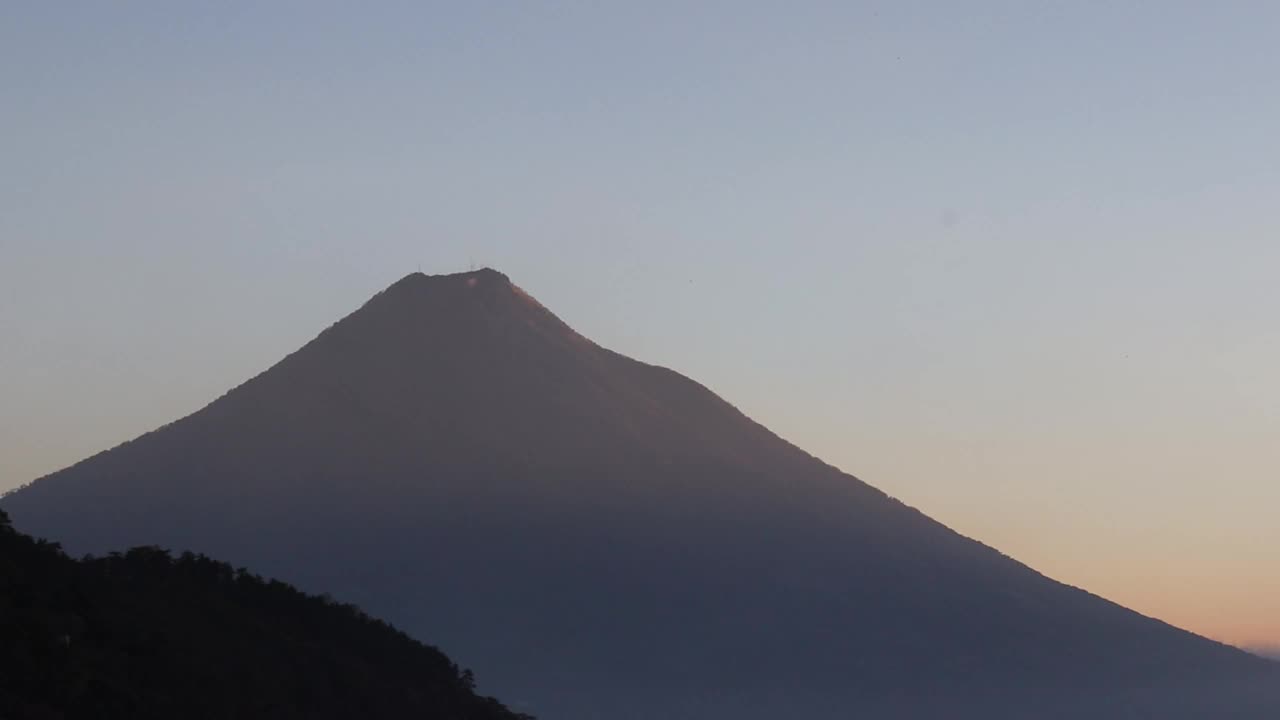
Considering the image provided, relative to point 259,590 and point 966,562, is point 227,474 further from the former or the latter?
point 259,590

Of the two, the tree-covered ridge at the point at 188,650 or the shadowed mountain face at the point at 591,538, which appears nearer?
the tree-covered ridge at the point at 188,650

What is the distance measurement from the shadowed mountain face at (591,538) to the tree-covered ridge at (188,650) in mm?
58950

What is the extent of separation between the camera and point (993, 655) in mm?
121375

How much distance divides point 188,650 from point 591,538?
10007 cm

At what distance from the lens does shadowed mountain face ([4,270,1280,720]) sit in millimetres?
115688

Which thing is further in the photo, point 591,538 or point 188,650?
point 591,538

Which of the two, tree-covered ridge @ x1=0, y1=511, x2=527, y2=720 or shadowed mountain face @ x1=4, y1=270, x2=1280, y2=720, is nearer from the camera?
tree-covered ridge @ x1=0, y1=511, x2=527, y2=720

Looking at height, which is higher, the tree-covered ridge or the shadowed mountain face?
Result: the shadowed mountain face

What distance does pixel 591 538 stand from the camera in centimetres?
13050

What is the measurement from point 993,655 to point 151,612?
9499 cm

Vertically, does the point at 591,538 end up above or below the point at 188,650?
above

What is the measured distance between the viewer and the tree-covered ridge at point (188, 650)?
987 inches

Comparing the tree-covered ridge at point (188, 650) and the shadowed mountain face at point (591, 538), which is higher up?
the shadowed mountain face at point (591, 538)

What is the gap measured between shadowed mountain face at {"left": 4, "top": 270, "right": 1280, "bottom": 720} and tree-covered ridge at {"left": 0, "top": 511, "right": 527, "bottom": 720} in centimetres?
5895
